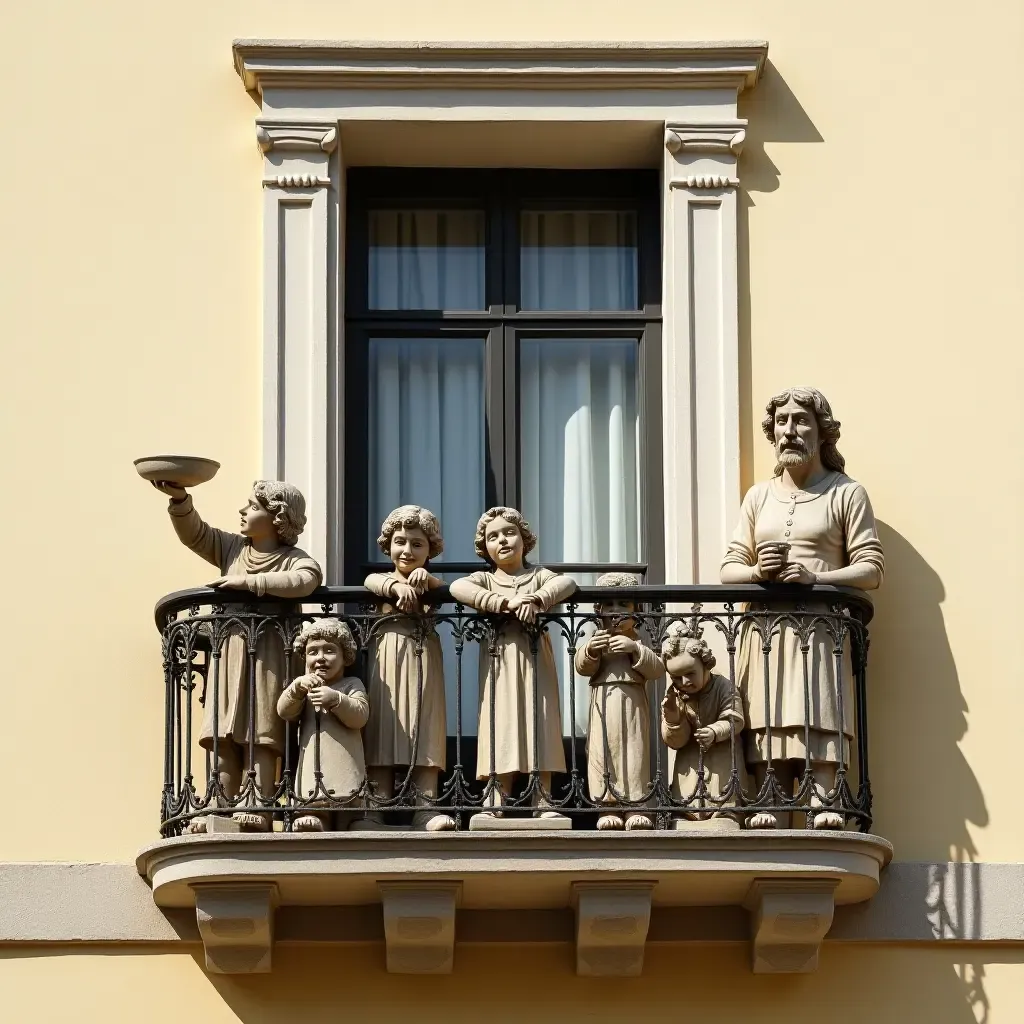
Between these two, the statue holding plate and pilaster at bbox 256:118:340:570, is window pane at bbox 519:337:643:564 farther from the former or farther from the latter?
the statue holding plate

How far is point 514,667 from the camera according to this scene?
1226 cm

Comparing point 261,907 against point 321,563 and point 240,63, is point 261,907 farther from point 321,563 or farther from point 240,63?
point 240,63

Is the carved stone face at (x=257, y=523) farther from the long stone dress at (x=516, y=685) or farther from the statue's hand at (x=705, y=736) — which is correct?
the statue's hand at (x=705, y=736)

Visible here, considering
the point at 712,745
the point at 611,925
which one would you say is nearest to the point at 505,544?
the point at 712,745

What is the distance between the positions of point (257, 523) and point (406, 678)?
90cm

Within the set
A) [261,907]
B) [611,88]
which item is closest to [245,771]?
[261,907]

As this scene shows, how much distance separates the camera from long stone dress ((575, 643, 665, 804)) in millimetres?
12133

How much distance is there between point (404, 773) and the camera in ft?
40.3

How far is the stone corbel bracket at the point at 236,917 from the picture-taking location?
12.0 m

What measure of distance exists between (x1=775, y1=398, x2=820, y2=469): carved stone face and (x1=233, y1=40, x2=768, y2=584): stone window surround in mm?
456

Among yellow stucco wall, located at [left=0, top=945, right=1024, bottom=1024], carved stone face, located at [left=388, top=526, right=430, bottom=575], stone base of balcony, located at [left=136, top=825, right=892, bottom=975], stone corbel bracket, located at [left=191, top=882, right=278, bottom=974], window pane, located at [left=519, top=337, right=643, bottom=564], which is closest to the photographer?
Result: stone base of balcony, located at [left=136, top=825, right=892, bottom=975]

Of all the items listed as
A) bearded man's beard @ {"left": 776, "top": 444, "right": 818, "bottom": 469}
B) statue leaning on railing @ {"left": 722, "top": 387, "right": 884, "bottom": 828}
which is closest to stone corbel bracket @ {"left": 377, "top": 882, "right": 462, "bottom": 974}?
statue leaning on railing @ {"left": 722, "top": 387, "right": 884, "bottom": 828}

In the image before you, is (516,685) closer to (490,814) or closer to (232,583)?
(490,814)

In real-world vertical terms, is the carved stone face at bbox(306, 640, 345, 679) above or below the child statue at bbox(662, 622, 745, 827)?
above
